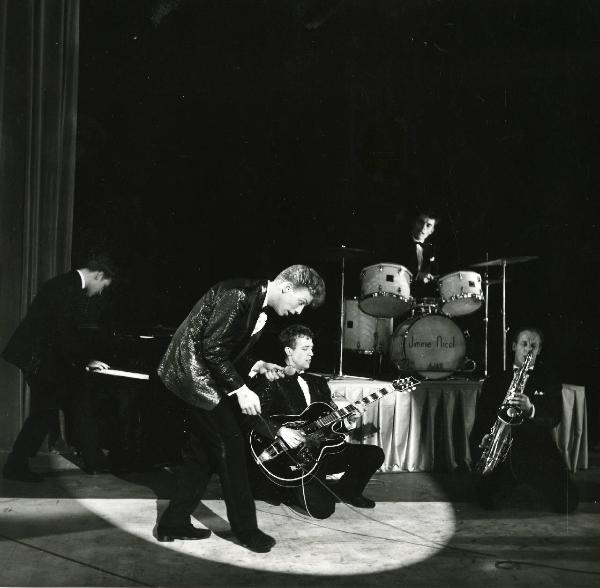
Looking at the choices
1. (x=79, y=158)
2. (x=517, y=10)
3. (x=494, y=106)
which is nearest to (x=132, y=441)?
(x=79, y=158)

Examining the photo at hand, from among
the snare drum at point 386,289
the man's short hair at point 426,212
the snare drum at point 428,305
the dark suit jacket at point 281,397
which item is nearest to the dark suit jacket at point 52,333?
the dark suit jacket at point 281,397

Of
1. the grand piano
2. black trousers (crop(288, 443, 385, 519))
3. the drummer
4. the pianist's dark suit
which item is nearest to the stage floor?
black trousers (crop(288, 443, 385, 519))

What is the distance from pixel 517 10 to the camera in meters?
6.96

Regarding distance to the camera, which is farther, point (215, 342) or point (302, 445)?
point (302, 445)

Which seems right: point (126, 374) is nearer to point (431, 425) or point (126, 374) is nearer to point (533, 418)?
point (431, 425)

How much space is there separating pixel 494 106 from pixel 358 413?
4224mm

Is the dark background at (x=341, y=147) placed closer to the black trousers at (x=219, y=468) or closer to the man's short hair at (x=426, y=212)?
the man's short hair at (x=426, y=212)

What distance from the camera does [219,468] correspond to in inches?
135

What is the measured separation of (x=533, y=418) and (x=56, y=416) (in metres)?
3.34

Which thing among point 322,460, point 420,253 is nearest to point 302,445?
point 322,460

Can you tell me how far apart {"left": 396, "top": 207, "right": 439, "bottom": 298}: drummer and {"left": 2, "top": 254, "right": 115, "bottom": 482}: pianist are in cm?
310

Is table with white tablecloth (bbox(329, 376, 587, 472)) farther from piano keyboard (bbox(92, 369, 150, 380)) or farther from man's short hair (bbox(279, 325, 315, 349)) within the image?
piano keyboard (bbox(92, 369, 150, 380))

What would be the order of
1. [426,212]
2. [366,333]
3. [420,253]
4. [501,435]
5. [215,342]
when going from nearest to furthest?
[215,342] < [501,435] < [366,333] < [420,253] < [426,212]

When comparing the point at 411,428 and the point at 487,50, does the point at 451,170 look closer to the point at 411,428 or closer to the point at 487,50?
the point at 487,50
